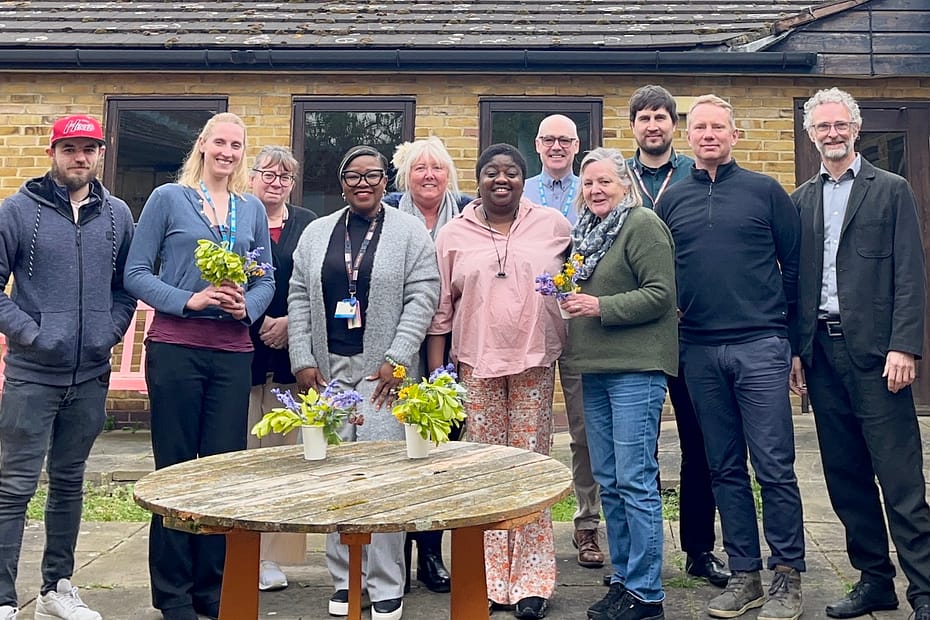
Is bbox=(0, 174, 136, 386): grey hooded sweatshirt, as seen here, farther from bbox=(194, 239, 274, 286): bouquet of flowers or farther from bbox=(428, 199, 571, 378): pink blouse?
bbox=(428, 199, 571, 378): pink blouse

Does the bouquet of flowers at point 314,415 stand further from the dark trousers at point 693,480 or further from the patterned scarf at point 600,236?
the dark trousers at point 693,480

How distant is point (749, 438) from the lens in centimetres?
383

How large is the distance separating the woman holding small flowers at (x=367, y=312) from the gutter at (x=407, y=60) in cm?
429

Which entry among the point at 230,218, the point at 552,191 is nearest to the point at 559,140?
the point at 552,191

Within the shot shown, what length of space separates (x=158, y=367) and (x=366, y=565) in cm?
126

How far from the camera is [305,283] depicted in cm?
402

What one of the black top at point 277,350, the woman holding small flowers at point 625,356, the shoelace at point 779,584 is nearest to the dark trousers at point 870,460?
the shoelace at point 779,584

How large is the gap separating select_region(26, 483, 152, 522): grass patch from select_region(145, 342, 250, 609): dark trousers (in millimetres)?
1845

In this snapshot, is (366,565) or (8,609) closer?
(8,609)

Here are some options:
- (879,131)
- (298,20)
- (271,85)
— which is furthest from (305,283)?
(879,131)

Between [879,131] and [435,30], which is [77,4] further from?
[879,131]

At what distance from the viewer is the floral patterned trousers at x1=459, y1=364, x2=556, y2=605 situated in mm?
3891

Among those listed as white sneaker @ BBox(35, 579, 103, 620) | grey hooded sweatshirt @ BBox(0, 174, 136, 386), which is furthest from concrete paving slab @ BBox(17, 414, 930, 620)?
grey hooded sweatshirt @ BBox(0, 174, 136, 386)

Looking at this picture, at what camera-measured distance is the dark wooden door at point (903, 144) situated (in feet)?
26.9
